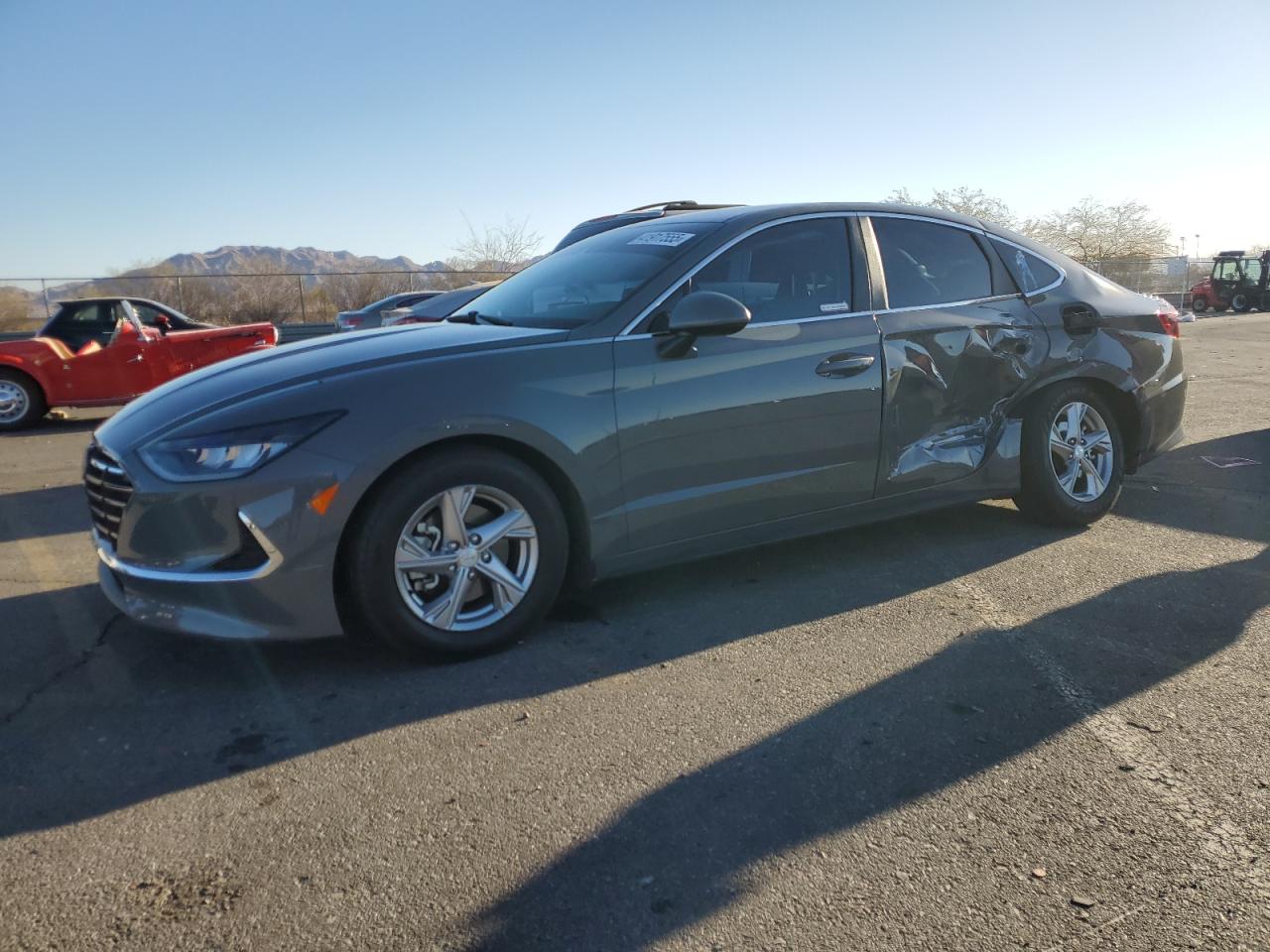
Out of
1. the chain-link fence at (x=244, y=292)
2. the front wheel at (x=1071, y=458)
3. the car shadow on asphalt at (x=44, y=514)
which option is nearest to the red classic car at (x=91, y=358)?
the car shadow on asphalt at (x=44, y=514)

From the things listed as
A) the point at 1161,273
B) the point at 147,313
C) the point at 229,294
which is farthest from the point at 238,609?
the point at 1161,273

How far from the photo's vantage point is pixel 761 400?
4164mm

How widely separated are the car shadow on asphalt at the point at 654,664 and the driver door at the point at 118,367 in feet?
25.6

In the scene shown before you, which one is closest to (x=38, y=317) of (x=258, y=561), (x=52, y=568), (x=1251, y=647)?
(x=52, y=568)

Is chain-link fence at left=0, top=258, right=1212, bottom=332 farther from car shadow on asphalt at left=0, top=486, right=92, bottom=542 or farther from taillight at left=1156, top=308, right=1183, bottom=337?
taillight at left=1156, top=308, right=1183, bottom=337

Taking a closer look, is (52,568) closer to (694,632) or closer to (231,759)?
(231,759)

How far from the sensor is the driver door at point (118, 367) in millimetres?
11266

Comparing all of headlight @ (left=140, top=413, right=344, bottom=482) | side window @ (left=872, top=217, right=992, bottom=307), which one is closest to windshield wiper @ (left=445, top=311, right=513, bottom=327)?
headlight @ (left=140, top=413, right=344, bottom=482)

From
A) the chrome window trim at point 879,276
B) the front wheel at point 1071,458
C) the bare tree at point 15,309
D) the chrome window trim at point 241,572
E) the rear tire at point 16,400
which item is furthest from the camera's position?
the bare tree at point 15,309

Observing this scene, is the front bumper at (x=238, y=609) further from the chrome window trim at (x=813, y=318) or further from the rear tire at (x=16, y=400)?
the rear tire at (x=16, y=400)

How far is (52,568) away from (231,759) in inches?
107

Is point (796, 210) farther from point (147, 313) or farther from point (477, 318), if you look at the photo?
point (147, 313)

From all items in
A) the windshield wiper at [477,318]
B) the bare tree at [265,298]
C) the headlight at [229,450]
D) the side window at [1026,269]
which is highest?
the bare tree at [265,298]

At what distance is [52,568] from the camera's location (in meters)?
5.02
